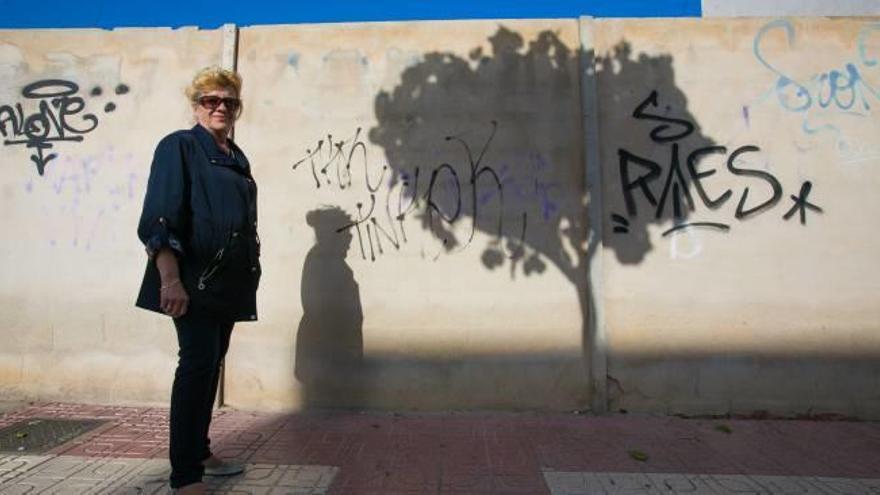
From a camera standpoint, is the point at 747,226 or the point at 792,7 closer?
the point at 747,226

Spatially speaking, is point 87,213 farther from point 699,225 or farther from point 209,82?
point 699,225

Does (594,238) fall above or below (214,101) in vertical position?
below

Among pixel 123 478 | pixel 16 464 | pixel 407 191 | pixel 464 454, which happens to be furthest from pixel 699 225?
pixel 16 464

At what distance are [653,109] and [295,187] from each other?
9.04 feet

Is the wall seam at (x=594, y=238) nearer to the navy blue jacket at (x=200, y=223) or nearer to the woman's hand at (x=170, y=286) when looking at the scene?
the navy blue jacket at (x=200, y=223)

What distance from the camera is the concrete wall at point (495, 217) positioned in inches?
162

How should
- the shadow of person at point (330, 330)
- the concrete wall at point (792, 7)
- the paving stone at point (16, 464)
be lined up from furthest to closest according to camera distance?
the concrete wall at point (792, 7)
the shadow of person at point (330, 330)
the paving stone at point (16, 464)

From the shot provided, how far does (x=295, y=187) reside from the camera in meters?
4.29

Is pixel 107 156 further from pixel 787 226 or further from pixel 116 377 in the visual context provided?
pixel 787 226

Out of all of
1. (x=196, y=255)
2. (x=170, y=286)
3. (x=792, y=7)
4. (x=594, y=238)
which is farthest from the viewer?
(x=792, y=7)

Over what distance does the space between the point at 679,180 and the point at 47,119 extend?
16.0ft

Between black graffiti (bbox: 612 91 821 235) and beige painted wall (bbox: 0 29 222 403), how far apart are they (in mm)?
3324

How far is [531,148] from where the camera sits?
427 centimetres

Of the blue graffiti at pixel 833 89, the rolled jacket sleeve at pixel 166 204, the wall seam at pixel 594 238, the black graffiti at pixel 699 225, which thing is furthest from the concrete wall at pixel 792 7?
the rolled jacket sleeve at pixel 166 204
